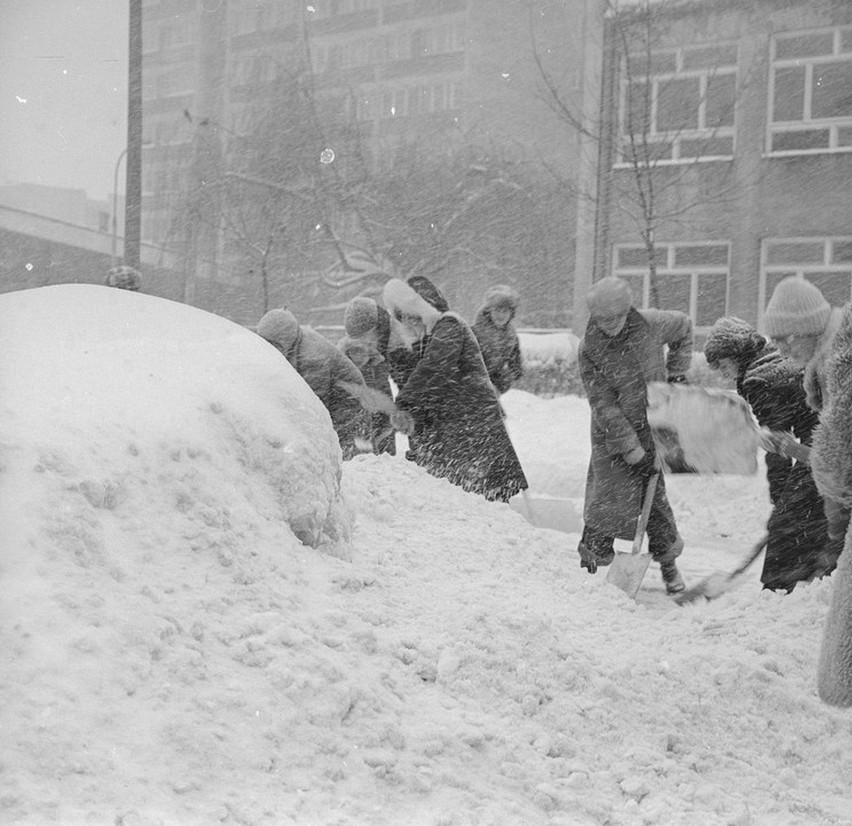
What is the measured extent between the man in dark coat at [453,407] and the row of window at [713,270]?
9.83 m

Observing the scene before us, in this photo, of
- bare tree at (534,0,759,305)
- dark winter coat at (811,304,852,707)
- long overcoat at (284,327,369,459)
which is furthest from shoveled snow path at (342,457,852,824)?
bare tree at (534,0,759,305)

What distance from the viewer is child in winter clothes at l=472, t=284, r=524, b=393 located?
622 cm

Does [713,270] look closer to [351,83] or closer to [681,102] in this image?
[681,102]

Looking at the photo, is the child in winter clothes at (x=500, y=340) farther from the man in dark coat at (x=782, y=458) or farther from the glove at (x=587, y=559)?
the man in dark coat at (x=782, y=458)

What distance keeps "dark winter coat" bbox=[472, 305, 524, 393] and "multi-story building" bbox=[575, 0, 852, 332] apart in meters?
9.32

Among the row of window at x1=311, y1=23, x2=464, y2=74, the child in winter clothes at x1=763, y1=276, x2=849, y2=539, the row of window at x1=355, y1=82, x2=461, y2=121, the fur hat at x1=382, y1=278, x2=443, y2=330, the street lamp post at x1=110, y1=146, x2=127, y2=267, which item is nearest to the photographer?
the child in winter clothes at x1=763, y1=276, x2=849, y2=539

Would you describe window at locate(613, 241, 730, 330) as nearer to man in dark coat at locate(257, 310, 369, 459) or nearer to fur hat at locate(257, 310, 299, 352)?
man in dark coat at locate(257, 310, 369, 459)

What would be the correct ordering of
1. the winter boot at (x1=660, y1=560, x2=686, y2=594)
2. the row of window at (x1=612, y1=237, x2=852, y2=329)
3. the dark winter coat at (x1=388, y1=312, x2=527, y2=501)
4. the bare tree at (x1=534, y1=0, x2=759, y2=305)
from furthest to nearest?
the bare tree at (x1=534, y1=0, x2=759, y2=305) → the row of window at (x1=612, y1=237, x2=852, y2=329) → the winter boot at (x1=660, y1=560, x2=686, y2=594) → the dark winter coat at (x1=388, y1=312, x2=527, y2=501)

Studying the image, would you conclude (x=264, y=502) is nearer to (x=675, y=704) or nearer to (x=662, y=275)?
(x=675, y=704)

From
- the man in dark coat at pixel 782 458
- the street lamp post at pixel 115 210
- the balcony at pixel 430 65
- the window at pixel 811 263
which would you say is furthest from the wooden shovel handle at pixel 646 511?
the balcony at pixel 430 65

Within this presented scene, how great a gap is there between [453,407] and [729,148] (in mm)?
11985

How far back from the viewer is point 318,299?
1628 centimetres

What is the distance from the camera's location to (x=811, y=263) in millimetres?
15172

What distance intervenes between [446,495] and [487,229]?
39.5ft
